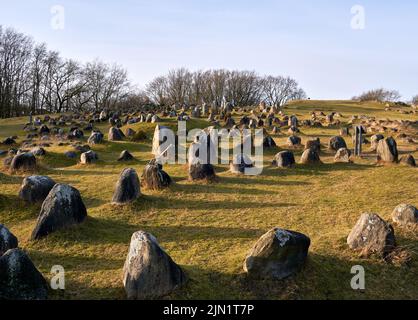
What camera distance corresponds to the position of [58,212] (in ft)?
33.8

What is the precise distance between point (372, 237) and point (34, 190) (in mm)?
9791

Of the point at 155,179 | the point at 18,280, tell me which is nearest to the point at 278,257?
the point at 18,280

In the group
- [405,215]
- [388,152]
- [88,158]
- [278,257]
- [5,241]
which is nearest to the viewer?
[278,257]

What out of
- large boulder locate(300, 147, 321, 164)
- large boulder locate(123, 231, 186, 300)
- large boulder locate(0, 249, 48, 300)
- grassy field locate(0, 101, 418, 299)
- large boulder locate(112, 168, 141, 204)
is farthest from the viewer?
large boulder locate(300, 147, 321, 164)

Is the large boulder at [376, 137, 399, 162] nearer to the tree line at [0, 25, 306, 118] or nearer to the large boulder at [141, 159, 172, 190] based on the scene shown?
the large boulder at [141, 159, 172, 190]

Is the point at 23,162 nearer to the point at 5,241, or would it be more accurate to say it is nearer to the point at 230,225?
the point at 5,241

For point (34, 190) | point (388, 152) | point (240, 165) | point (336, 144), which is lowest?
point (34, 190)

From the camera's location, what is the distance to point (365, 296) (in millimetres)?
7559

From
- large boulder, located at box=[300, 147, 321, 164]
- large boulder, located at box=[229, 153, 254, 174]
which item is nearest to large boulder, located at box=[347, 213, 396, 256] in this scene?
large boulder, located at box=[229, 153, 254, 174]

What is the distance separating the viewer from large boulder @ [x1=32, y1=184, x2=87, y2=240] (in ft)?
33.6

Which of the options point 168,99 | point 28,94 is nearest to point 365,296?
point 28,94

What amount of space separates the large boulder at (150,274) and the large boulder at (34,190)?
6644mm

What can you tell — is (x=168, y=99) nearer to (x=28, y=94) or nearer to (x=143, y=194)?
(x=28, y=94)

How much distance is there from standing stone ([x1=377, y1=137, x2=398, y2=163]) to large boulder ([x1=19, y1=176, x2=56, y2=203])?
13488 millimetres
